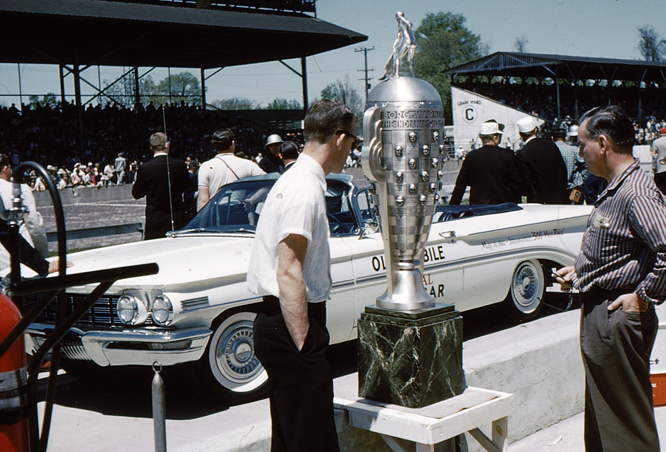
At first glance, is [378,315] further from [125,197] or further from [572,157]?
[125,197]

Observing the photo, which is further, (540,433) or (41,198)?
(41,198)

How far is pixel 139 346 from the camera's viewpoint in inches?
191

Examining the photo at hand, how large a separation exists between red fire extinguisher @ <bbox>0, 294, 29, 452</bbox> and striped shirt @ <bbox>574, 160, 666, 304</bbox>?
8.46 ft

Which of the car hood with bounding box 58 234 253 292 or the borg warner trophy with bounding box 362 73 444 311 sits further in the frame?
the car hood with bounding box 58 234 253 292

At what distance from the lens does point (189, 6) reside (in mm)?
34312

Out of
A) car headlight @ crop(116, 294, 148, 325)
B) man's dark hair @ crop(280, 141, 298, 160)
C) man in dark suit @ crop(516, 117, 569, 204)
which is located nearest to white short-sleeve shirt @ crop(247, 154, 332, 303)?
car headlight @ crop(116, 294, 148, 325)

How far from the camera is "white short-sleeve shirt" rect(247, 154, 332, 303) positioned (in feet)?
9.79

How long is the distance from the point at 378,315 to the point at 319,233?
105 cm

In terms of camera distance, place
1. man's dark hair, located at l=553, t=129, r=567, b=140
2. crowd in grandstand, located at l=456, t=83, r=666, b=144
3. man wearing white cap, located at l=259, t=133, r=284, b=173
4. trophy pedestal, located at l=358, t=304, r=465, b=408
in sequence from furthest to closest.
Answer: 1. crowd in grandstand, located at l=456, t=83, r=666, b=144
2. man's dark hair, located at l=553, t=129, r=567, b=140
3. man wearing white cap, located at l=259, t=133, r=284, b=173
4. trophy pedestal, located at l=358, t=304, r=465, b=408

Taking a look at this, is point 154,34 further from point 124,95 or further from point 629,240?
point 629,240

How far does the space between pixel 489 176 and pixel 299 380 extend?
5.29 m

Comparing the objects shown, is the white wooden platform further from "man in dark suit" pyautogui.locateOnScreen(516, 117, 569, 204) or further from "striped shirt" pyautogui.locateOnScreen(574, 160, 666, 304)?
"man in dark suit" pyautogui.locateOnScreen(516, 117, 569, 204)

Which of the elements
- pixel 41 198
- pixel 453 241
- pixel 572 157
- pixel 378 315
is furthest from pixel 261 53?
pixel 378 315

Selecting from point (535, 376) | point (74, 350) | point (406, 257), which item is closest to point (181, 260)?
point (74, 350)
